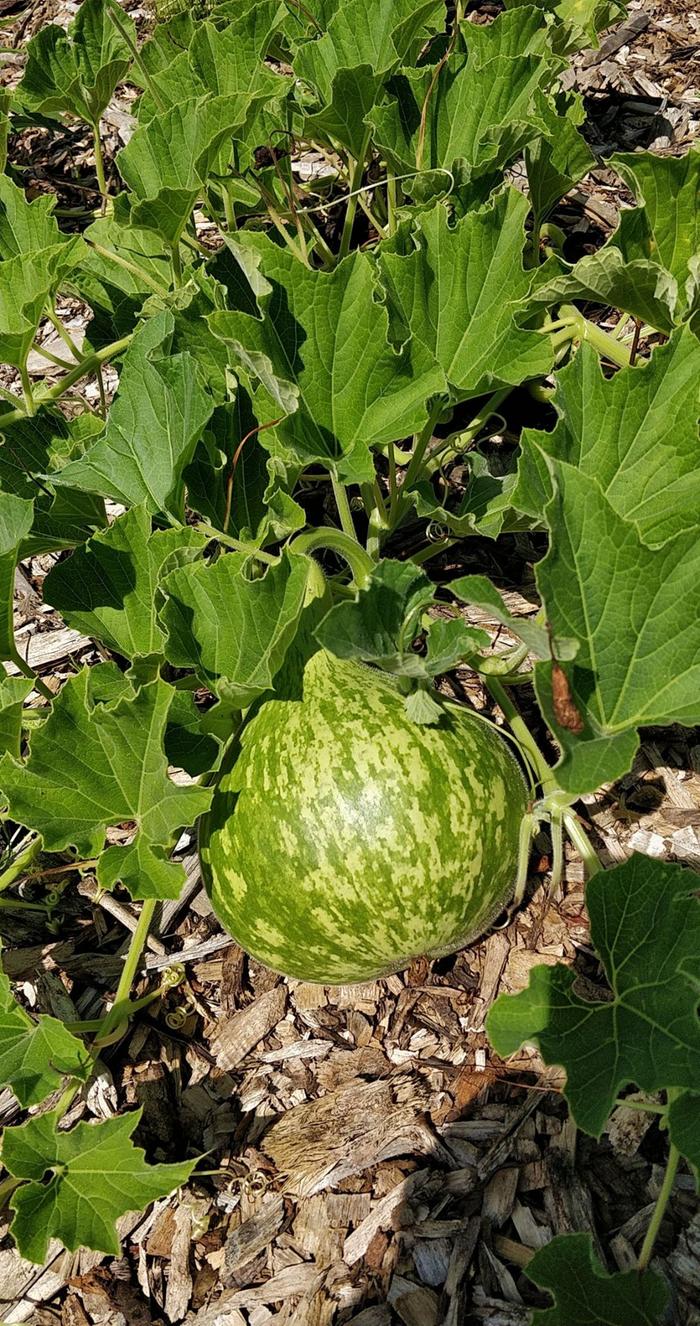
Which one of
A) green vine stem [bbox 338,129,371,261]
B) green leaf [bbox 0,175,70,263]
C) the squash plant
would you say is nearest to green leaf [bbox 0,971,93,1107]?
the squash plant

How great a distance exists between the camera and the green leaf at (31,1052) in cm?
157

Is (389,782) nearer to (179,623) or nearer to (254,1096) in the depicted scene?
(179,623)

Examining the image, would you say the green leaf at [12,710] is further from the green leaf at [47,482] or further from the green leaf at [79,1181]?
the green leaf at [79,1181]

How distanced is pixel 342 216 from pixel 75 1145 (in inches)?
102

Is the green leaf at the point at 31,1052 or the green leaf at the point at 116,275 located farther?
the green leaf at the point at 116,275

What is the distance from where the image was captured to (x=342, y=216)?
3.18 metres

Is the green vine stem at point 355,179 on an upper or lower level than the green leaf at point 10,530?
upper

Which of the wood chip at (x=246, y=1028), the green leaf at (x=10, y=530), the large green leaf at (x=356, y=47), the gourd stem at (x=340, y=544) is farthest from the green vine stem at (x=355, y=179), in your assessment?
the wood chip at (x=246, y=1028)

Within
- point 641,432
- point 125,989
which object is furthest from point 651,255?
point 125,989

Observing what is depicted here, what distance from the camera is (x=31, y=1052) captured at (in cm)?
157

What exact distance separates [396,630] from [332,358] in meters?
0.50

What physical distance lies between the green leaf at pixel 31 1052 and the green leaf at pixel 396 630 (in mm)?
688

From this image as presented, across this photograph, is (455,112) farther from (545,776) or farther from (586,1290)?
(586,1290)

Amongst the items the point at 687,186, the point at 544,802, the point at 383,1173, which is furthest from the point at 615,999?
the point at 687,186
